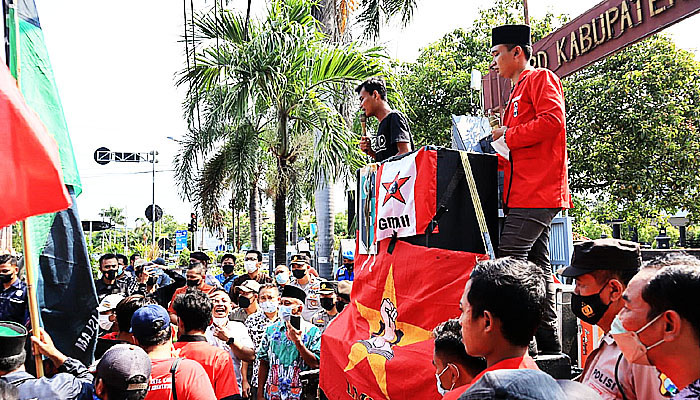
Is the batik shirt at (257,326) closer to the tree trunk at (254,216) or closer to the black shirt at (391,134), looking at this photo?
the black shirt at (391,134)

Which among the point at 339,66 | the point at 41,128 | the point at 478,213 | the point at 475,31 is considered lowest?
the point at 478,213

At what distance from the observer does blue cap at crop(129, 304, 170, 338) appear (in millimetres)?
3775

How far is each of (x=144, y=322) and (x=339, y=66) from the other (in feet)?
26.4

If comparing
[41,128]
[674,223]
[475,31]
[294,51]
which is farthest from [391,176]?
[674,223]

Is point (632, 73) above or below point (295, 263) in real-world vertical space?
above

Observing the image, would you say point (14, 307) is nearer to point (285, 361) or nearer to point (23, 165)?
point (285, 361)

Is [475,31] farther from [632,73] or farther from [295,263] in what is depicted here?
[295,263]

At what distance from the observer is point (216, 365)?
4.14 m

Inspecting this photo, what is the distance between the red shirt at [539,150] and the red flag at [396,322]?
474 millimetres

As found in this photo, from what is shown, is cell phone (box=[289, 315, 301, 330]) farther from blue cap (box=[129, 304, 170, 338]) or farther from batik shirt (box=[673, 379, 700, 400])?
batik shirt (box=[673, 379, 700, 400])

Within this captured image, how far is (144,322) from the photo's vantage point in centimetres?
379

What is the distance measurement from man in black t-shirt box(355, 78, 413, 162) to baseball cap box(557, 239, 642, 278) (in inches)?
77.7

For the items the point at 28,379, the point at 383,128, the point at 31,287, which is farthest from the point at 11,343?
the point at 383,128

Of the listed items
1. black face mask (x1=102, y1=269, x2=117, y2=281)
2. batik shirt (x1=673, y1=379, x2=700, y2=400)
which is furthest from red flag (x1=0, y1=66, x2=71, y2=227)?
black face mask (x1=102, y1=269, x2=117, y2=281)
